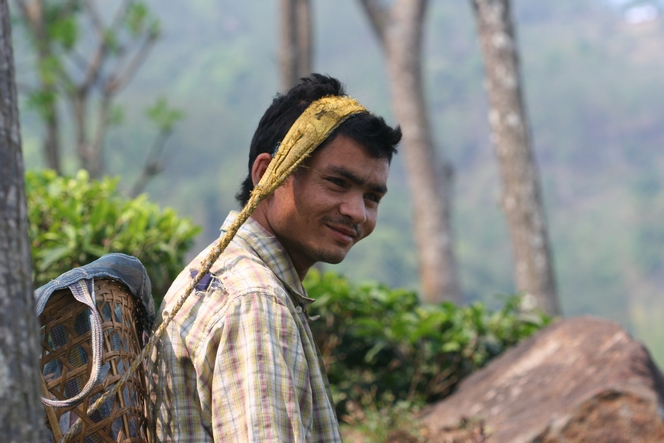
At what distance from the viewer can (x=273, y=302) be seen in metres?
1.71

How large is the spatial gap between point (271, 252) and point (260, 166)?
222 millimetres

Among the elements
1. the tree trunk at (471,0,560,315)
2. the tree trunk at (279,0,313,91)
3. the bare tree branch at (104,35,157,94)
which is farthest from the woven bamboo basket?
the bare tree branch at (104,35,157,94)

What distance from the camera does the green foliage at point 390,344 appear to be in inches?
198

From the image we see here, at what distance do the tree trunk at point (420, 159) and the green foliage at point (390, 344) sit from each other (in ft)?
9.26

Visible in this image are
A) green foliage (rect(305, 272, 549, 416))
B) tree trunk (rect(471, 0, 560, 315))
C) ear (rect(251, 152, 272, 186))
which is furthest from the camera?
tree trunk (rect(471, 0, 560, 315))

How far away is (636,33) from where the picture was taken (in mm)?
85062

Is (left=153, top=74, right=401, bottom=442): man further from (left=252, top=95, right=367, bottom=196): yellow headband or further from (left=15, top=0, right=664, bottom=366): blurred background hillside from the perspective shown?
(left=15, top=0, right=664, bottom=366): blurred background hillside

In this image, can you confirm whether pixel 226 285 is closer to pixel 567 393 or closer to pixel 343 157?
pixel 343 157

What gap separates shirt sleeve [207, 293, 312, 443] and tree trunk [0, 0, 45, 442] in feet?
1.40

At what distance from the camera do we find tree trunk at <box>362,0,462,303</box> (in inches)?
324

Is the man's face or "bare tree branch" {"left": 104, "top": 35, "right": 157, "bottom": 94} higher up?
"bare tree branch" {"left": 104, "top": 35, "right": 157, "bottom": 94}

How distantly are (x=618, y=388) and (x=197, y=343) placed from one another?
2452 mm

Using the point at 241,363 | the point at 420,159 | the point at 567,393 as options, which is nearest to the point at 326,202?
the point at 241,363

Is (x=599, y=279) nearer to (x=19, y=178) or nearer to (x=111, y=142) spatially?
(x=111, y=142)
